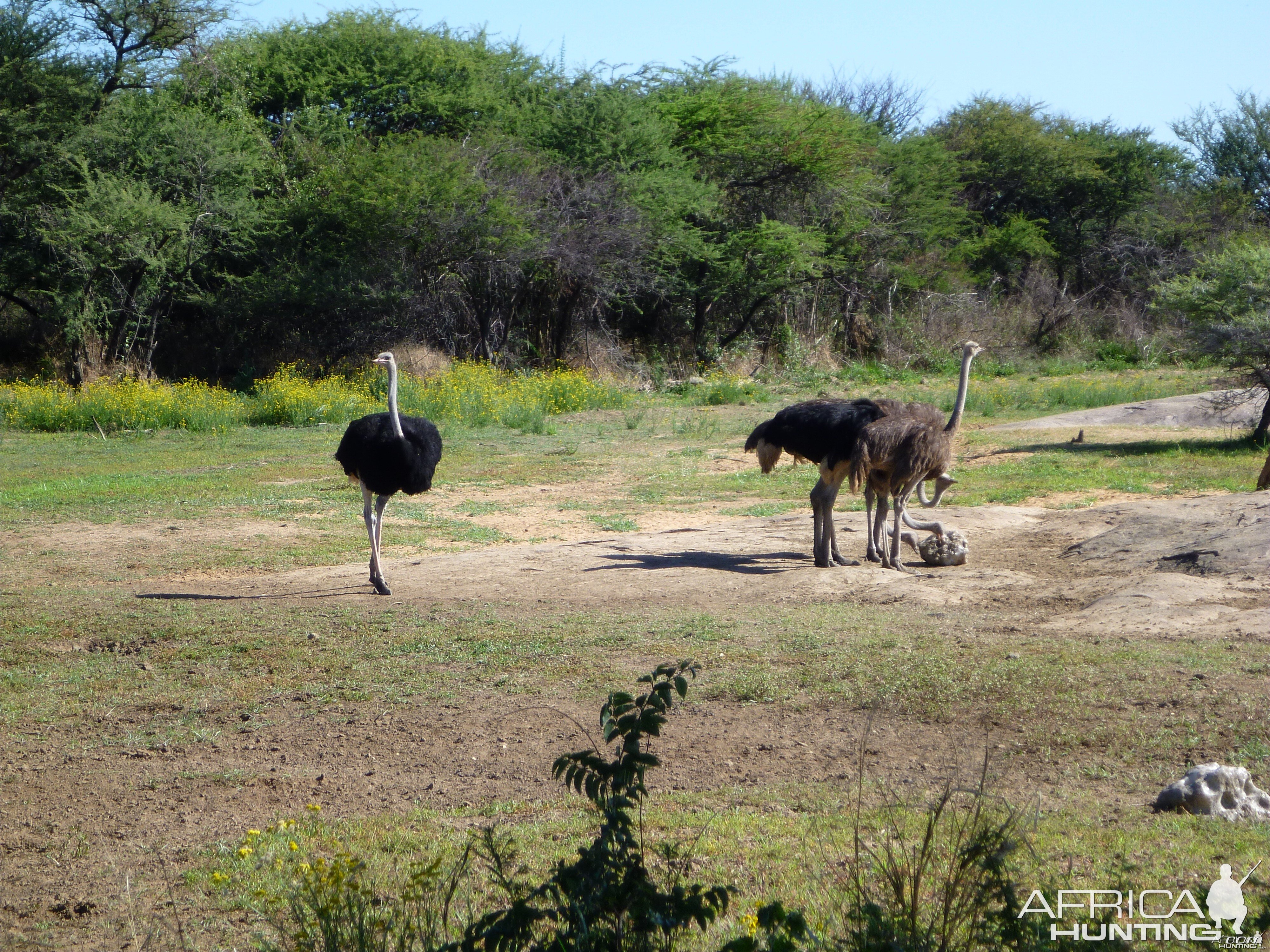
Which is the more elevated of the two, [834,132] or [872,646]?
[834,132]

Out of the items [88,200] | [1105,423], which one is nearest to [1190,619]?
[1105,423]

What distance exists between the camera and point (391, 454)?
29.8ft

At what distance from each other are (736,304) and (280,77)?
12.2m

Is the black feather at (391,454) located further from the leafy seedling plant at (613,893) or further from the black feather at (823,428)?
the leafy seedling plant at (613,893)

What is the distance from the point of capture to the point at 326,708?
5.95 meters

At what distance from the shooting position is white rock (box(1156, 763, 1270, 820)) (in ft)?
14.1

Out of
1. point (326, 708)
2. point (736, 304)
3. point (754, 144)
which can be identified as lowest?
point (326, 708)

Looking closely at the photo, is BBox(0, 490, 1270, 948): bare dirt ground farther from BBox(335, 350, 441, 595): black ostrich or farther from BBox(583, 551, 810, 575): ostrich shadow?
BBox(335, 350, 441, 595): black ostrich

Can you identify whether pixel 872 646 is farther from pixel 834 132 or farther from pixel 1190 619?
pixel 834 132

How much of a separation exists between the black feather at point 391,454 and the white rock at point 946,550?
4017 millimetres

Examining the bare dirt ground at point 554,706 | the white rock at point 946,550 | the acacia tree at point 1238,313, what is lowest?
the bare dirt ground at point 554,706

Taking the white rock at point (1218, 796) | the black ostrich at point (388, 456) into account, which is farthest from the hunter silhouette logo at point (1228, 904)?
the black ostrich at point (388, 456)

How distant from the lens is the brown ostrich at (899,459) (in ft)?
31.5

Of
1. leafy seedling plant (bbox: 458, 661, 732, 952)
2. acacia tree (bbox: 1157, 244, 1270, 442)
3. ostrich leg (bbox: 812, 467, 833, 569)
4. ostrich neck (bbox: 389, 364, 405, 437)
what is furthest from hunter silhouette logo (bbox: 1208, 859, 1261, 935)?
acacia tree (bbox: 1157, 244, 1270, 442)
